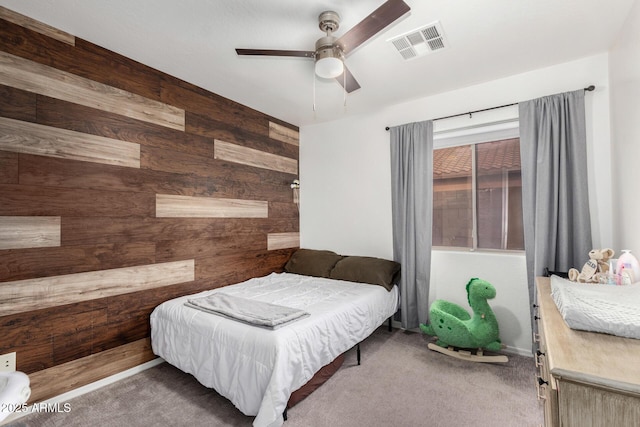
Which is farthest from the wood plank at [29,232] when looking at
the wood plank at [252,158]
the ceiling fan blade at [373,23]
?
the ceiling fan blade at [373,23]

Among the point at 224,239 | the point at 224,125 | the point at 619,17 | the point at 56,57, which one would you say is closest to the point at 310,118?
the point at 224,125

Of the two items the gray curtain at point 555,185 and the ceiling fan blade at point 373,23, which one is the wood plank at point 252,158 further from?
the gray curtain at point 555,185

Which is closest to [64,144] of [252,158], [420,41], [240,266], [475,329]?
[252,158]

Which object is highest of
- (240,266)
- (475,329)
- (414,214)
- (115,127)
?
(115,127)

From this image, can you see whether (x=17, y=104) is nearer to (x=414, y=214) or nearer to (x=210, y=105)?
(x=210, y=105)

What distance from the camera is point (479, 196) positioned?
3072 mm

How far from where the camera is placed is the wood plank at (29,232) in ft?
6.06

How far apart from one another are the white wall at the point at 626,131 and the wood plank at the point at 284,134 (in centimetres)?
315

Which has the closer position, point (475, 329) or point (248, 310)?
point (248, 310)

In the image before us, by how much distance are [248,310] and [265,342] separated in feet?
1.43

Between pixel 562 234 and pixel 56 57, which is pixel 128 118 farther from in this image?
pixel 562 234

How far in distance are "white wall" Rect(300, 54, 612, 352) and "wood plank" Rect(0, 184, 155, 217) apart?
6.78 ft

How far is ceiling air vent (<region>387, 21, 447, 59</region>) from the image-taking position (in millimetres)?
2064

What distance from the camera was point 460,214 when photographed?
3166 mm
